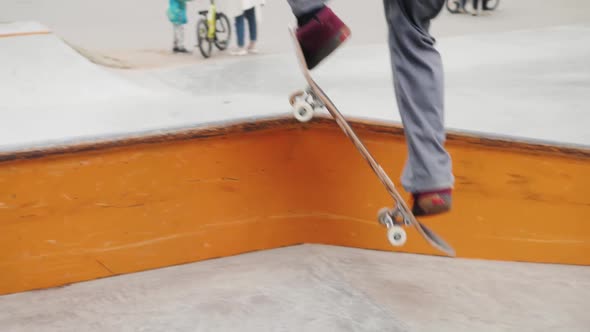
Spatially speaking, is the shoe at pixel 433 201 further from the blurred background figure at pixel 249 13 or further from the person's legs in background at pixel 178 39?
the person's legs in background at pixel 178 39

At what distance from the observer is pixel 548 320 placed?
1756mm

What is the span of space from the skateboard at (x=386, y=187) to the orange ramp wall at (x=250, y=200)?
239 millimetres

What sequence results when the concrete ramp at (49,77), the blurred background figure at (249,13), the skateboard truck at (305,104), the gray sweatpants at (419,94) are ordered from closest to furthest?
the gray sweatpants at (419,94) → the skateboard truck at (305,104) → the concrete ramp at (49,77) → the blurred background figure at (249,13)

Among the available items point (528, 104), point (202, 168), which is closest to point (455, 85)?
point (528, 104)

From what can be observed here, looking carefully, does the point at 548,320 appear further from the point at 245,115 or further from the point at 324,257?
the point at 245,115

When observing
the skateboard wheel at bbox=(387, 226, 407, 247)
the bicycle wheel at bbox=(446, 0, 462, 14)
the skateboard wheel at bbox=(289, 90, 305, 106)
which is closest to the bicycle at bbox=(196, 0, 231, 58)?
the bicycle wheel at bbox=(446, 0, 462, 14)

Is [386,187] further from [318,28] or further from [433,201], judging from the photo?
[318,28]

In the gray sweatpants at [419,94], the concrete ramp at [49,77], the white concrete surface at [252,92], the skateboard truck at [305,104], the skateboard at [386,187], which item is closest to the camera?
the gray sweatpants at [419,94]

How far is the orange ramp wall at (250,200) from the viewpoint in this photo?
74.6 inches

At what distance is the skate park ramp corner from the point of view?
1890 millimetres

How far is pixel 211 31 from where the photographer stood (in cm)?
631

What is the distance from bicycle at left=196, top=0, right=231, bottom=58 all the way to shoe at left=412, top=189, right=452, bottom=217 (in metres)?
4.98

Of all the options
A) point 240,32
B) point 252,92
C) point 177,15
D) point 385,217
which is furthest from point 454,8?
point 385,217

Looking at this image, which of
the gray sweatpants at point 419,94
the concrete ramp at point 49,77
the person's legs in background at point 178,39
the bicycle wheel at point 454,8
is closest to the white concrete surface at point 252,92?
Answer: the concrete ramp at point 49,77
